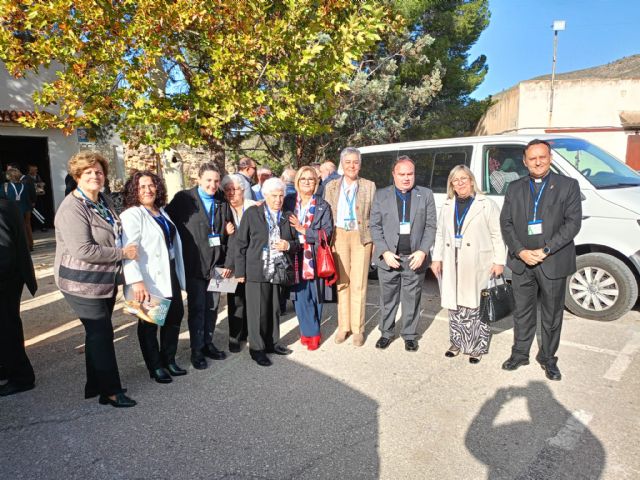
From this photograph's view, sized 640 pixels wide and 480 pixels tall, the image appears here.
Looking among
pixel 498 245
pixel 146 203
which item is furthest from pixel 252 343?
pixel 498 245

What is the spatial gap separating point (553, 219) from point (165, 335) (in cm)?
341

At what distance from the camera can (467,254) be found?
4.11m

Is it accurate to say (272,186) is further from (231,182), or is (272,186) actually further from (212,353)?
(212,353)

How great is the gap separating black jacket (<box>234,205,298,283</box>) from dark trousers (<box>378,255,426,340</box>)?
3.54ft

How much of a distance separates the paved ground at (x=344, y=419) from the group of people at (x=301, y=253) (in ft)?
0.73

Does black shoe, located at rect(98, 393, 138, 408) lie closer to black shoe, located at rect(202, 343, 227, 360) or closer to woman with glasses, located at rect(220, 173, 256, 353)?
black shoe, located at rect(202, 343, 227, 360)

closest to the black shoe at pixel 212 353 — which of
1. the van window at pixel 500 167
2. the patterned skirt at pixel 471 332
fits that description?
the patterned skirt at pixel 471 332

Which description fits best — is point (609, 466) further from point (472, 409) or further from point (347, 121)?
point (347, 121)

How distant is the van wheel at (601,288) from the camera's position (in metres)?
4.94

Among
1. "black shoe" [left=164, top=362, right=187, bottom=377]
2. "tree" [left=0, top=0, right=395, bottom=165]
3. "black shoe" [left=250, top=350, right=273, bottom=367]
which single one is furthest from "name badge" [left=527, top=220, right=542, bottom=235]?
"tree" [left=0, top=0, right=395, bottom=165]

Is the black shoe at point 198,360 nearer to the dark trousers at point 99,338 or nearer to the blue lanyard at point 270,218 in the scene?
the dark trousers at point 99,338

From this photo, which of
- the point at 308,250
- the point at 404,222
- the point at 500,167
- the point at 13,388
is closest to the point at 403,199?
the point at 404,222

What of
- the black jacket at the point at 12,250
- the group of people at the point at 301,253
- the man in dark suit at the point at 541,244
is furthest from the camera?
the man in dark suit at the point at 541,244

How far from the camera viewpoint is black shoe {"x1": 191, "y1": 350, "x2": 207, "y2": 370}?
13.8 feet
